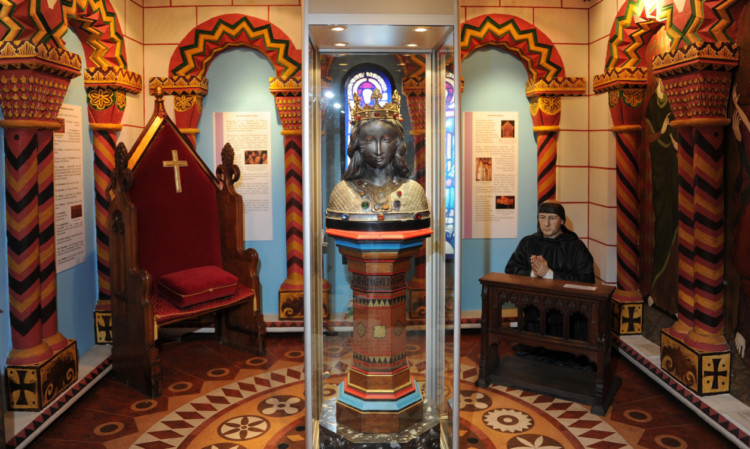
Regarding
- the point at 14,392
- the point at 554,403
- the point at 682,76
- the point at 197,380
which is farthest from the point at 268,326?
the point at 682,76

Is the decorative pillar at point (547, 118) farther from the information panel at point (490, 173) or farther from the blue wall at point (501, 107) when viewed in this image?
the information panel at point (490, 173)

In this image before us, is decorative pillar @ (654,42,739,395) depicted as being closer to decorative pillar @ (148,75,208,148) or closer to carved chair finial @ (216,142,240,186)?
carved chair finial @ (216,142,240,186)

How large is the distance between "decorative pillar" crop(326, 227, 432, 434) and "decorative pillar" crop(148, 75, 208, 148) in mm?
3419

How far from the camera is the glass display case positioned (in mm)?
3475

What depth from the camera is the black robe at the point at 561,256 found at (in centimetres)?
531

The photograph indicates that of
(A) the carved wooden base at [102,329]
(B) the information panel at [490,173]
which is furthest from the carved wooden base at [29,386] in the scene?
(B) the information panel at [490,173]

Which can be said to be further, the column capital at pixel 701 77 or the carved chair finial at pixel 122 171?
the carved chair finial at pixel 122 171

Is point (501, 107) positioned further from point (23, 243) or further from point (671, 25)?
point (23, 243)

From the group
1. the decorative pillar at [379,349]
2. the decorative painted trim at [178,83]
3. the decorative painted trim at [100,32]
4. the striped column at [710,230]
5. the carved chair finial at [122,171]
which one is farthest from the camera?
the decorative painted trim at [178,83]

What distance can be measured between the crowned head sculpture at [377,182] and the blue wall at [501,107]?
3262 mm

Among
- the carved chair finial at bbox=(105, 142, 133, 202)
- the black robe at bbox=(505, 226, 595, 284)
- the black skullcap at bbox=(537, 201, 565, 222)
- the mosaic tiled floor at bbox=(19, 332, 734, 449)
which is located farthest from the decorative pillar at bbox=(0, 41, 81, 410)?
the black skullcap at bbox=(537, 201, 565, 222)

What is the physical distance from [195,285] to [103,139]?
167cm

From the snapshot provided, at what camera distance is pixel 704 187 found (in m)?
4.57

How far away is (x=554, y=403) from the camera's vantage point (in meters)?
4.82
